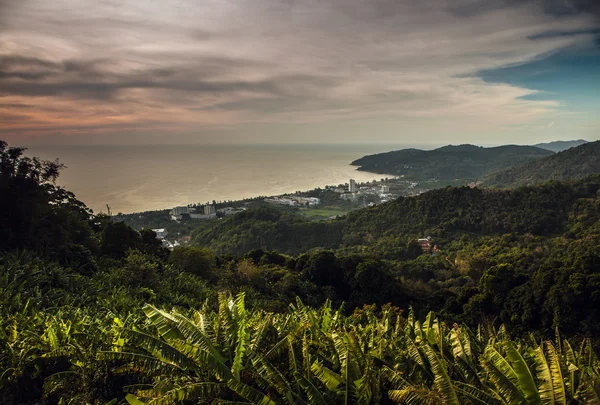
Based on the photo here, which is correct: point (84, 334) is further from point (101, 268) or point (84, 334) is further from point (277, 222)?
point (277, 222)

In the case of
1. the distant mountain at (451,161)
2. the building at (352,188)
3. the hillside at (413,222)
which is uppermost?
the distant mountain at (451,161)

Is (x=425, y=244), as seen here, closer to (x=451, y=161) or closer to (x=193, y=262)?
(x=193, y=262)

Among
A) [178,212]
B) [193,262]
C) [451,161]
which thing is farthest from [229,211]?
[451,161]

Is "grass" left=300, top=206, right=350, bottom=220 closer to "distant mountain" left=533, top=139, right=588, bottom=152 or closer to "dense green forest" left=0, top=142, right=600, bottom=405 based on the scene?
"dense green forest" left=0, top=142, right=600, bottom=405

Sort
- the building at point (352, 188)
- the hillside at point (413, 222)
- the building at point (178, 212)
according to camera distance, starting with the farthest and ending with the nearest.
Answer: the building at point (352, 188) → the building at point (178, 212) → the hillside at point (413, 222)

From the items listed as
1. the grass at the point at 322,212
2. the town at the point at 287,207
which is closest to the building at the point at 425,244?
the town at the point at 287,207

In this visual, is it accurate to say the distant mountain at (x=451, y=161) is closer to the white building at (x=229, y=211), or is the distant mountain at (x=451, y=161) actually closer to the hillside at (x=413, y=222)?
the white building at (x=229, y=211)
